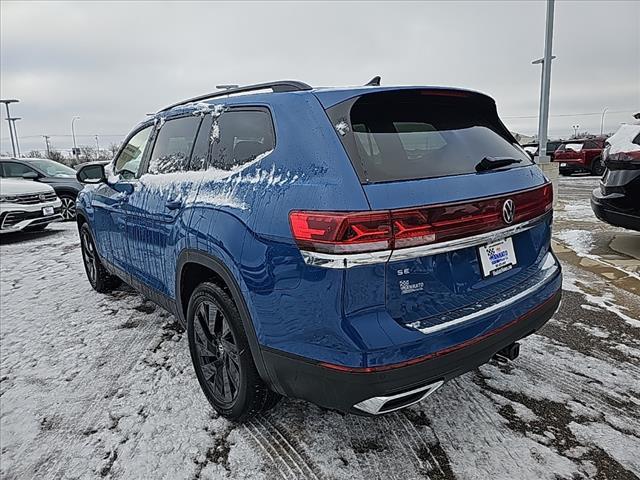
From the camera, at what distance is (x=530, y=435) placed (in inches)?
90.9

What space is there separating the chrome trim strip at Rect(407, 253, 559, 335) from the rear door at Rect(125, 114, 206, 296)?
1.50m

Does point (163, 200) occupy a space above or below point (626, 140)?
below

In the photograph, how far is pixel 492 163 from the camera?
87.4 inches

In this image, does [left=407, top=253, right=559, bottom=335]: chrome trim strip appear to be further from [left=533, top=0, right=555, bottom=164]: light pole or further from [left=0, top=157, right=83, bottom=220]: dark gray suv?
[left=0, top=157, right=83, bottom=220]: dark gray suv

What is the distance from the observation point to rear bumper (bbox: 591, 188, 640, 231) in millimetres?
5090

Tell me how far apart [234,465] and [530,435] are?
1488 millimetres

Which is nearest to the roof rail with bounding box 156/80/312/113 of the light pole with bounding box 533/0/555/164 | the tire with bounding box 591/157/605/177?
the light pole with bounding box 533/0/555/164

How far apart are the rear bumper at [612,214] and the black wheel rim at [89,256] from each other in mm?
5855

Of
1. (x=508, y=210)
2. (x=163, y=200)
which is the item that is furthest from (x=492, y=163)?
(x=163, y=200)

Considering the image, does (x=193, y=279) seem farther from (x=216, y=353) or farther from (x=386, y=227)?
(x=386, y=227)

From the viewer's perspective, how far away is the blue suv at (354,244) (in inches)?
68.6

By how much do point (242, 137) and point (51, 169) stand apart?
33.2 ft

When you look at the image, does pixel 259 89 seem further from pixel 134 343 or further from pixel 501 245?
pixel 134 343

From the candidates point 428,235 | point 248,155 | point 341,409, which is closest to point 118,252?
point 248,155
